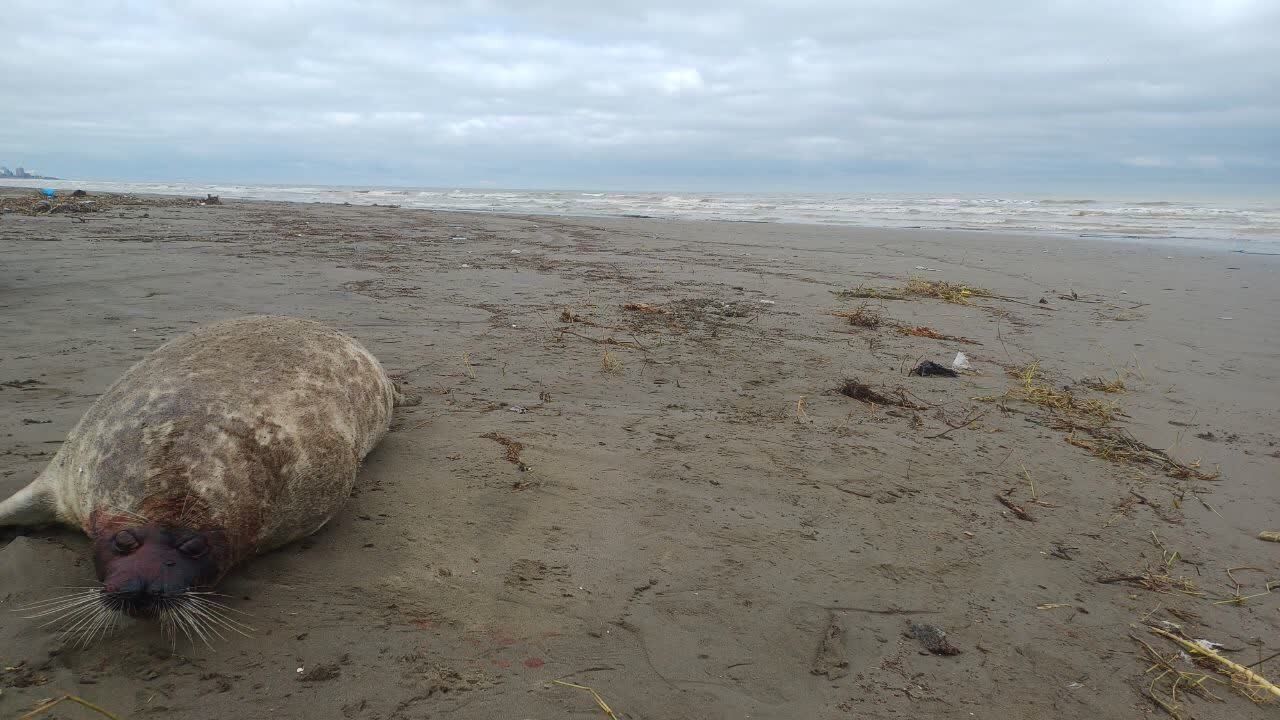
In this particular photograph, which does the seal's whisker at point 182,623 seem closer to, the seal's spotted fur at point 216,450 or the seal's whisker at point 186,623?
the seal's whisker at point 186,623

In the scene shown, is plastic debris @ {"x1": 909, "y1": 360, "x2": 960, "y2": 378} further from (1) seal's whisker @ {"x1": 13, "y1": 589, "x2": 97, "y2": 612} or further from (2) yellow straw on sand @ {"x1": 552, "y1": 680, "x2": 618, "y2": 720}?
(1) seal's whisker @ {"x1": 13, "y1": 589, "x2": 97, "y2": 612}

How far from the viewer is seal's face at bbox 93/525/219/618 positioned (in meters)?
2.19

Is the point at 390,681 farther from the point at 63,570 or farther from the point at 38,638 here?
the point at 63,570

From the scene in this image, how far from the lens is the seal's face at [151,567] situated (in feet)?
7.18

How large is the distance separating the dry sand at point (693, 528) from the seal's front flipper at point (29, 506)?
3.4 inches

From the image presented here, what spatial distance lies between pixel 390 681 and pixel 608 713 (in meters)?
0.66

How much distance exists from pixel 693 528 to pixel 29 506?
2561 mm

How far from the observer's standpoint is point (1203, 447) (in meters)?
4.59

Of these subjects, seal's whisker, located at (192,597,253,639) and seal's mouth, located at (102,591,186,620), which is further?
seal's whisker, located at (192,597,253,639)

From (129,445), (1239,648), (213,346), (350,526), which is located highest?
(213,346)

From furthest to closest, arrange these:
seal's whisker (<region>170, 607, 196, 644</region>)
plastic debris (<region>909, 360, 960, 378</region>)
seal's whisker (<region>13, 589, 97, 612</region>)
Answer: plastic debris (<region>909, 360, 960, 378</region>)
seal's whisker (<region>13, 589, 97, 612</region>)
seal's whisker (<region>170, 607, 196, 644</region>)

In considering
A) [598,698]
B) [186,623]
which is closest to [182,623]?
[186,623]

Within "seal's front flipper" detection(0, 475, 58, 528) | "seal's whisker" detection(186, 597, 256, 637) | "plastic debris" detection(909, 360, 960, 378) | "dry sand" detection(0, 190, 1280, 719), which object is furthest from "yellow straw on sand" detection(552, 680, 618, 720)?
"plastic debris" detection(909, 360, 960, 378)

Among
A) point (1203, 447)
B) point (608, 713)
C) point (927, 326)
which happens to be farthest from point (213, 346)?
point (927, 326)
